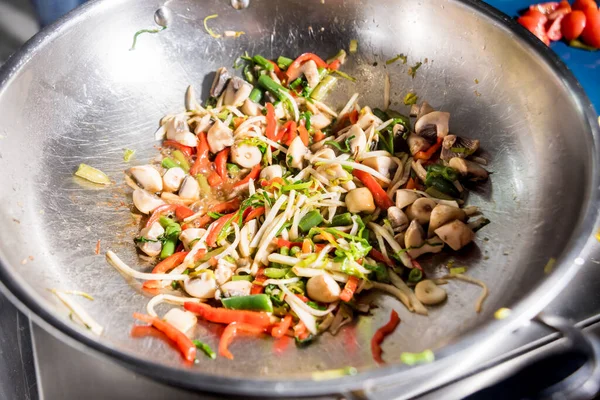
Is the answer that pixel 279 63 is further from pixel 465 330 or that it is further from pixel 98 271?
pixel 465 330

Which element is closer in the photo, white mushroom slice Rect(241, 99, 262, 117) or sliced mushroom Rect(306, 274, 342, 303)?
sliced mushroom Rect(306, 274, 342, 303)

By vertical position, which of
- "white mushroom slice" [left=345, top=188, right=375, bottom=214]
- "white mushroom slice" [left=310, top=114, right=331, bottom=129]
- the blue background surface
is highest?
the blue background surface

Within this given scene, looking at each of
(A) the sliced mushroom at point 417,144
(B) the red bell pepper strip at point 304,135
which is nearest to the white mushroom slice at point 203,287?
(B) the red bell pepper strip at point 304,135

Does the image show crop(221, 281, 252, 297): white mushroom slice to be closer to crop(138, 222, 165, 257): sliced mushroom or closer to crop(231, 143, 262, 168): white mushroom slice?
crop(138, 222, 165, 257): sliced mushroom

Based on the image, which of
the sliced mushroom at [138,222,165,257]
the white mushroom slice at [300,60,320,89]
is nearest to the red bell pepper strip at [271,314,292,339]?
the sliced mushroom at [138,222,165,257]

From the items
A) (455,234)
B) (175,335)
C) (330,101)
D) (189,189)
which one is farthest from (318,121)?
(175,335)

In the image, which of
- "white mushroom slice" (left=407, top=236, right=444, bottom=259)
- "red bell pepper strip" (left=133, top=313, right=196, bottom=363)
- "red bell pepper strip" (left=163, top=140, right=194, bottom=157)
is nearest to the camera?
"red bell pepper strip" (left=133, top=313, right=196, bottom=363)
